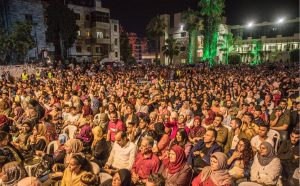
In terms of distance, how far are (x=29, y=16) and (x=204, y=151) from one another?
3513 centimetres

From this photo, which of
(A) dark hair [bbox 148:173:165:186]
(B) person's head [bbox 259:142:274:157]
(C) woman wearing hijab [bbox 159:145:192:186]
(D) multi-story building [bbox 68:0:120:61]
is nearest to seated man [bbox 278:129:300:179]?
(B) person's head [bbox 259:142:274:157]

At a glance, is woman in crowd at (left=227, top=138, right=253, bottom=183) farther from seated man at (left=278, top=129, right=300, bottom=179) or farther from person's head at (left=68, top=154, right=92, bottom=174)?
person's head at (left=68, top=154, right=92, bottom=174)

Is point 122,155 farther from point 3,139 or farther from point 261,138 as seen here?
point 261,138

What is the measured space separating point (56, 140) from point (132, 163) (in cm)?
210

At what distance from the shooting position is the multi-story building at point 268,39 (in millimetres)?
51844

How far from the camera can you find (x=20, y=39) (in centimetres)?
2833

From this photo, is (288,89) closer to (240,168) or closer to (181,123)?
(181,123)

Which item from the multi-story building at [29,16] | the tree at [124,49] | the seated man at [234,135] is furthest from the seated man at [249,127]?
the tree at [124,49]

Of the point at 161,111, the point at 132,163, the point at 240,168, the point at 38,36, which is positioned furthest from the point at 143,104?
the point at 38,36

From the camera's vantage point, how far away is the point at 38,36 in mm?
34344

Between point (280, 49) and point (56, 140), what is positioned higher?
point (280, 49)

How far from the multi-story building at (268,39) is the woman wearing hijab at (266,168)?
2091 inches

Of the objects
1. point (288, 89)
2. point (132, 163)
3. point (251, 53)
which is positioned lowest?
point (132, 163)

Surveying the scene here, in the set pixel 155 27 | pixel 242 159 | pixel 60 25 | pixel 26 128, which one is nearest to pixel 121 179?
pixel 242 159
